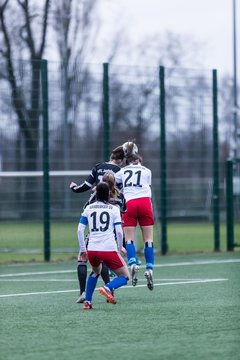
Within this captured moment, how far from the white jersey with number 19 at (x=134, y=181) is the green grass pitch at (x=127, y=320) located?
128cm

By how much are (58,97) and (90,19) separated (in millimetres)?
20249

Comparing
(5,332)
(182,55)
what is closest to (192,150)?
(5,332)

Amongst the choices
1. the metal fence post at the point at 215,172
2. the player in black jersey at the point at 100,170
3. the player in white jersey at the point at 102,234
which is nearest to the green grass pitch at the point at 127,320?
the player in white jersey at the point at 102,234

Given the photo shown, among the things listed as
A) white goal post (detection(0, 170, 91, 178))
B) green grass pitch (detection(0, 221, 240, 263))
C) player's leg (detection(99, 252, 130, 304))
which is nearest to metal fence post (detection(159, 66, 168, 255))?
green grass pitch (detection(0, 221, 240, 263))

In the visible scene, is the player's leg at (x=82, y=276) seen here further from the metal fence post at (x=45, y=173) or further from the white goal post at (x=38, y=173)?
the white goal post at (x=38, y=173)

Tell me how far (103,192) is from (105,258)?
28.9 inches

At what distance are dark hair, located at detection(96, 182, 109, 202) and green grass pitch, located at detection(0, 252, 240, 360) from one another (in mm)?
1233

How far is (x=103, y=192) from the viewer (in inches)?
481

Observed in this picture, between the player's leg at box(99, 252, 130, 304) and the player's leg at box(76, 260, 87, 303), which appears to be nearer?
the player's leg at box(99, 252, 130, 304)

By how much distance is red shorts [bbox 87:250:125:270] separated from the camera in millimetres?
12227

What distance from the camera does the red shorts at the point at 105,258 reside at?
481 inches

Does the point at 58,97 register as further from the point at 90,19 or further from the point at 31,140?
the point at 90,19

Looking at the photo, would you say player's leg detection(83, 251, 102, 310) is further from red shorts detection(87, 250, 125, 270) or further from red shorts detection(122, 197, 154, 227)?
red shorts detection(122, 197, 154, 227)

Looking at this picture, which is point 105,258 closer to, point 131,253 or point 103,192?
point 103,192
